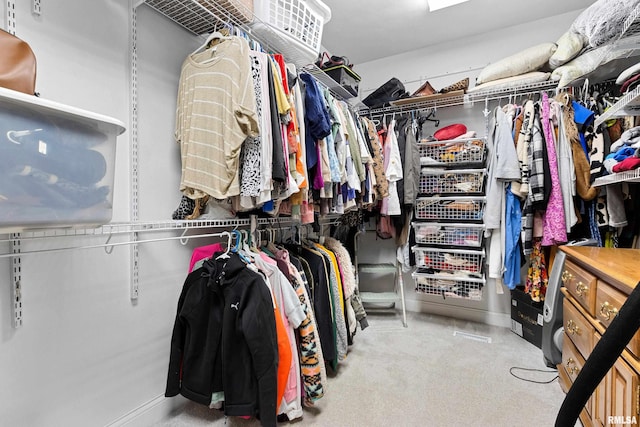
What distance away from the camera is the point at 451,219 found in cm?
241

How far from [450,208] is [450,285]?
2.03ft

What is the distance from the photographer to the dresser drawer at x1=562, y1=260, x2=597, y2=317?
1231 millimetres

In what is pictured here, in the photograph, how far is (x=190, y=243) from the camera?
1.64 metres

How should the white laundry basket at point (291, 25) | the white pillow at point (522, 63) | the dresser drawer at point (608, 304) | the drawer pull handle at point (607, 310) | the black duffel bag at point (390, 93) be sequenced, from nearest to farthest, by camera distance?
the dresser drawer at point (608, 304), the drawer pull handle at point (607, 310), the white laundry basket at point (291, 25), the white pillow at point (522, 63), the black duffel bag at point (390, 93)

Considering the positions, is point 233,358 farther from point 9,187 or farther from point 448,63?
point 448,63

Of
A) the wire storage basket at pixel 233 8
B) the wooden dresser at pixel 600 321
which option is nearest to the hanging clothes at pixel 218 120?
the wire storage basket at pixel 233 8

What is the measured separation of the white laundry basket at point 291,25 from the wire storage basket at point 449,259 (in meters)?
1.70

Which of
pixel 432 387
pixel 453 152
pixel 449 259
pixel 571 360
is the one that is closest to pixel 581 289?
pixel 571 360

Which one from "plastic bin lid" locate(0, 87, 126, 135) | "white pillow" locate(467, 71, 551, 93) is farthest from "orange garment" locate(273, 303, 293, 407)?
"white pillow" locate(467, 71, 551, 93)

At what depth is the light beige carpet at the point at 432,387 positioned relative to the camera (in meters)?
1.47

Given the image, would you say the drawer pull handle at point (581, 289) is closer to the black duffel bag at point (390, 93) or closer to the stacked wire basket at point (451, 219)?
the stacked wire basket at point (451, 219)

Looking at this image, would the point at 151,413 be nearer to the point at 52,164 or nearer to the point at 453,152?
the point at 52,164

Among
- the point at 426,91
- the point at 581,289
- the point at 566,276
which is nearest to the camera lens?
the point at 581,289

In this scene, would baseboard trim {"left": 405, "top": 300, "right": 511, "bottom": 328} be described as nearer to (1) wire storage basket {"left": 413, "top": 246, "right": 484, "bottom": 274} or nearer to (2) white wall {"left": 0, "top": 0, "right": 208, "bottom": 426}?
(1) wire storage basket {"left": 413, "top": 246, "right": 484, "bottom": 274}
